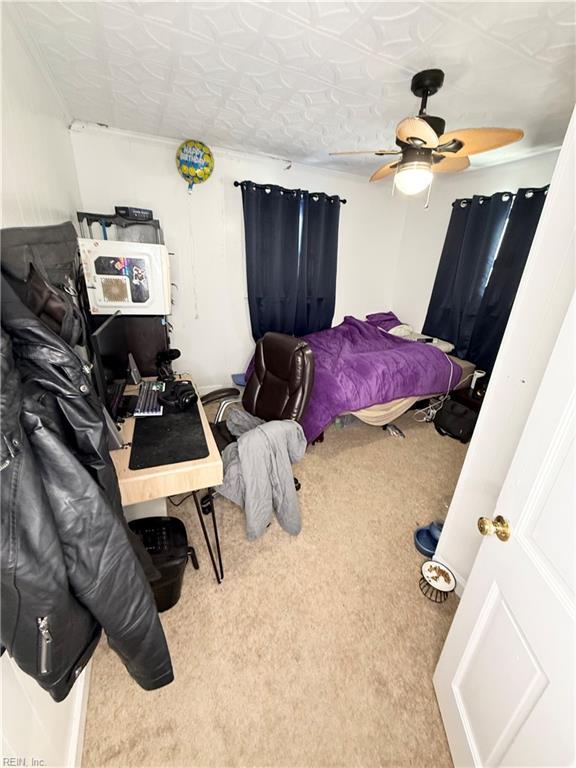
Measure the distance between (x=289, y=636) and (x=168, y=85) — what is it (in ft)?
9.33

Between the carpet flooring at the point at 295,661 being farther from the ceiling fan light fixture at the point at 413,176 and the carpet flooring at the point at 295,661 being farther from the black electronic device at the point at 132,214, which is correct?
the black electronic device at the point at 132,214

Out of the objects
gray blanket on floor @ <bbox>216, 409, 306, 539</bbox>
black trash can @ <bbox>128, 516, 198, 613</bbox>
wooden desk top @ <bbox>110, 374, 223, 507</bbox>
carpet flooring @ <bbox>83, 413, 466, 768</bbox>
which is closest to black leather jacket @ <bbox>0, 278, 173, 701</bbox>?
wooden desk top @ <bbox>110, 374, 223, 507</bbox>

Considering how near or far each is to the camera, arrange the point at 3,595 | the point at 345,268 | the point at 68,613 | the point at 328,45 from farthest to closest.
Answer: the point at 345,268, the point at 328,45, the point at 68,613, the point at 3,595

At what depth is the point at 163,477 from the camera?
1.14 metres

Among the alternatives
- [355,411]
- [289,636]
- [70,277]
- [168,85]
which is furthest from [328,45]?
[289,636]

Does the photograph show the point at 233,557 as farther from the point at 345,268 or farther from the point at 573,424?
the point at 345,268

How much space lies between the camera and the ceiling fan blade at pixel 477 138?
1.45 metres

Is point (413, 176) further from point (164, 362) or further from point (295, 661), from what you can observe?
point (295, 661)

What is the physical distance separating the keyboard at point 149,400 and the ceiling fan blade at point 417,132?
1.74 meters

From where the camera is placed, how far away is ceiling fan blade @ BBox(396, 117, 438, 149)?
1333 millimetres

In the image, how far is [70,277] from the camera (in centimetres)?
134

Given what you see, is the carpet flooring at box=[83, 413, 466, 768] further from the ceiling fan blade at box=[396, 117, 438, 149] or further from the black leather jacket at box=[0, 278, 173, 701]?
the ceiling fan blade at box=[396, 117, 438, 149]

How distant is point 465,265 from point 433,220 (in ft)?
2.68

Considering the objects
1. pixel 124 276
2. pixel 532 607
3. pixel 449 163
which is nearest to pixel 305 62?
pixel 449 163
